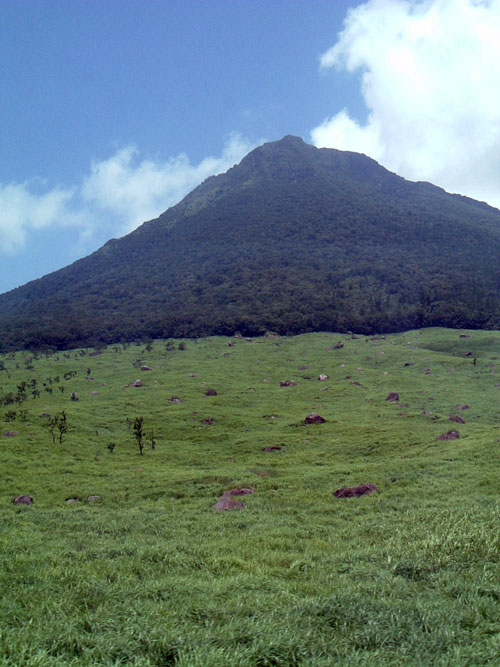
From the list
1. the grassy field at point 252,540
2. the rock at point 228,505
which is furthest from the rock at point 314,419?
the rock at point 228,505

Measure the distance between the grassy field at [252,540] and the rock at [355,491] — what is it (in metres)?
0.54

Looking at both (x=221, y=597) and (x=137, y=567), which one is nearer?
(x=221, y=597)

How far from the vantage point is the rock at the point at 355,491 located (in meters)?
19.7

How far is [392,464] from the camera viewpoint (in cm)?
2448

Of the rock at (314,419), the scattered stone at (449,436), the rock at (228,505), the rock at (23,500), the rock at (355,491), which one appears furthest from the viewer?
the rock at (314,419)

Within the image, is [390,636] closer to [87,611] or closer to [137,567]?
[87,611]

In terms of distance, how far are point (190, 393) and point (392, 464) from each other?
3991 centimetres

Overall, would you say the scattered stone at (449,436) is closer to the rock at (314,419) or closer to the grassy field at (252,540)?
the grassy field at (252,540)

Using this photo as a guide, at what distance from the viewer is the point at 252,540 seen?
43.2ft

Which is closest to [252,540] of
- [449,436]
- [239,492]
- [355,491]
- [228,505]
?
[228,505]

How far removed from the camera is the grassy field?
20.9 feet

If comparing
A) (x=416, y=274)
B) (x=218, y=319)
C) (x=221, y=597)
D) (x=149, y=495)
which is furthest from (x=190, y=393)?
(x=416, y=274)

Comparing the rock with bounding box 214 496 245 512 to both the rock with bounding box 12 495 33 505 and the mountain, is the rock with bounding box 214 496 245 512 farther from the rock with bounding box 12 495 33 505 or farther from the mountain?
the mountain

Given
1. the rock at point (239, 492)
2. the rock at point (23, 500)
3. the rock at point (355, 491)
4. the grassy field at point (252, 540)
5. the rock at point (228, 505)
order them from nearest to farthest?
the grassy field at point (252, 540) → the rock at point (228, 505) → the rock at point (355, 491) → the rock at point (23, 500) → the rock at point (239, 492)
